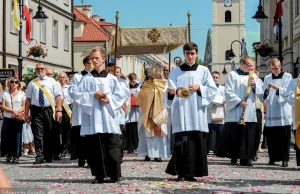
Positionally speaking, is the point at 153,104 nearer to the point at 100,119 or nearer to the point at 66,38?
the point at 100,119

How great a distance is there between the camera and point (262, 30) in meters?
60.2

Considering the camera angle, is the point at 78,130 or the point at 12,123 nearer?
the point at 78,130

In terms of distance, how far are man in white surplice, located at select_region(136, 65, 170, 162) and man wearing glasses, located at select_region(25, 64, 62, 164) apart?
181cm

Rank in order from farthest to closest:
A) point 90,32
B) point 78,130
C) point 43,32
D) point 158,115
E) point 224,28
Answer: point 224,28 < point 90,32 < point 43,32 < point 158,115 < point 78,130

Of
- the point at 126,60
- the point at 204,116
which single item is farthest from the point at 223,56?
the point at 204,116

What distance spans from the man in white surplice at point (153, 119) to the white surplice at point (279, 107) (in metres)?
2.12

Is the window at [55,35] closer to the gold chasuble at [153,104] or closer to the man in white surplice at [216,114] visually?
the man in white surplice at [216,114]

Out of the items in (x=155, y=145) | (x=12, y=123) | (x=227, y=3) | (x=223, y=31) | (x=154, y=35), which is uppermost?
(x=227, y=3)

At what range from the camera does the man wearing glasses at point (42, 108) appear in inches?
520

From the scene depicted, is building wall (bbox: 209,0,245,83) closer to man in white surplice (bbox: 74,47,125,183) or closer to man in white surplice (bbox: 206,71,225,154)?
man in white surplice (bbox: 206,71,225,154)

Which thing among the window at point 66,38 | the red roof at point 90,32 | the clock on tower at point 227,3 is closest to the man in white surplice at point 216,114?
the window at point 66,38

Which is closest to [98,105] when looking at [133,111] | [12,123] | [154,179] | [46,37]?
[154,179]

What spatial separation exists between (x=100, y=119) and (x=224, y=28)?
122 meters

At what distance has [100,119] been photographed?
9172 mm
